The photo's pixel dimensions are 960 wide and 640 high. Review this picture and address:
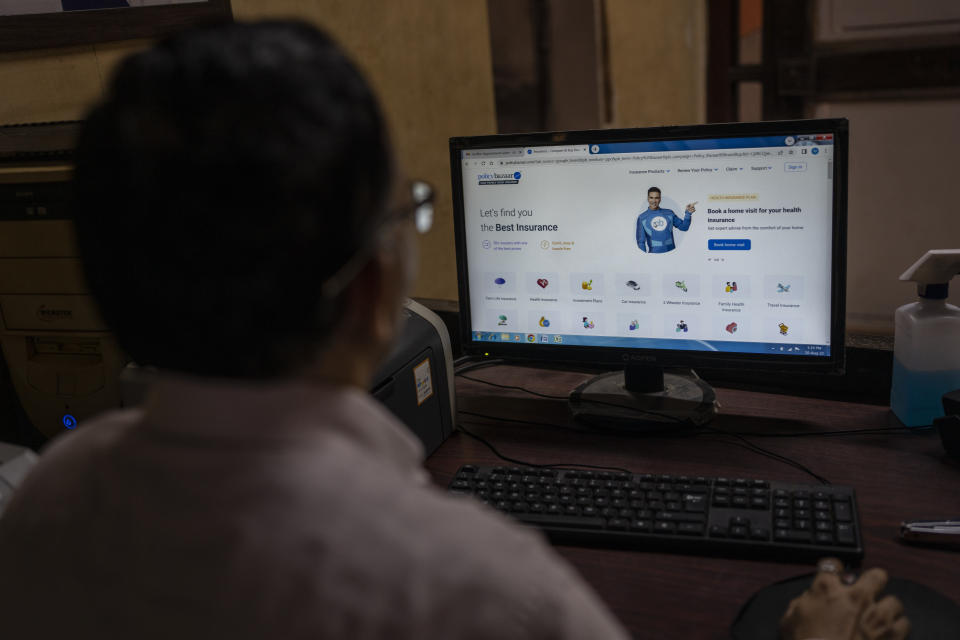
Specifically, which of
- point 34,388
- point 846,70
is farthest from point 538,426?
point 846,70

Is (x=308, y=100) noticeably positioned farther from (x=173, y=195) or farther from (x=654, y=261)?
(x=654, y=261)

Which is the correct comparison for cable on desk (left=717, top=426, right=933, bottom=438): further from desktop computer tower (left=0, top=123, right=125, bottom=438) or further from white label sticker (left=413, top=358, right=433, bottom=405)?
desktop computer tower (left=0, top=123, right=125, bottom=438)

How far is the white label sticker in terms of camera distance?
1.28 meters

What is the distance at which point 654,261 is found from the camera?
50.9 inches

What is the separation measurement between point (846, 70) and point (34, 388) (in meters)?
2.67

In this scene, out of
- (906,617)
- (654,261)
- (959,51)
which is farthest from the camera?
(959,51)

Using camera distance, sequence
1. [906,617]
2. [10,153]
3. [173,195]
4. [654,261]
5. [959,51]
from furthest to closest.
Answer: [959,51]
[654,261]
[10,153]
[906,617]
[173,195]

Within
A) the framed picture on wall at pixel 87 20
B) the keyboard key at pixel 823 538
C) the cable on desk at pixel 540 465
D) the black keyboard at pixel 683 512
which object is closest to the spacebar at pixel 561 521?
the black keyboard at pixel 683 512

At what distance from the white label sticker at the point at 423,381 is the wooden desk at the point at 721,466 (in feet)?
0.30

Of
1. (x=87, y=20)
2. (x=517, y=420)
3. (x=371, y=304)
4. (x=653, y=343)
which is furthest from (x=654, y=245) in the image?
(x=87, y=20)

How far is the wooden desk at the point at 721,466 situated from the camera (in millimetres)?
913

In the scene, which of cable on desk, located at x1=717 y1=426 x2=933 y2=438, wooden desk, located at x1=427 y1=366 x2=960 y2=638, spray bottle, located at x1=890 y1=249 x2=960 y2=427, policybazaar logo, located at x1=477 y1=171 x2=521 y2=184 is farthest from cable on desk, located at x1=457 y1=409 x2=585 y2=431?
spray bottle, located at x1=890 y1=249 x2=960 y2=427

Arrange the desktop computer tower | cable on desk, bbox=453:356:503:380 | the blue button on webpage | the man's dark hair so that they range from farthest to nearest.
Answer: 1. cable on desk, bbox=453:356:503:380
2. the blue button on webpage
3. the desktop computer tower
4. the man's dark hair

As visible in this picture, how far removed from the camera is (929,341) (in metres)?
1.22
